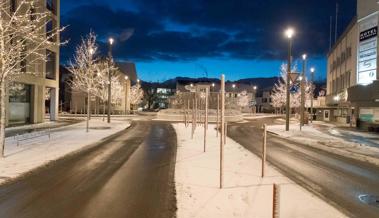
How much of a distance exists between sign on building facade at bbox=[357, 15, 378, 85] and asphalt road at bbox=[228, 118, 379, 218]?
21.7 meters

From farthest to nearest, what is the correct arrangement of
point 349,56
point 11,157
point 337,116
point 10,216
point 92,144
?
point 337,116 → point 349,56 → point 92,144 → point 11,157 → point 10,216

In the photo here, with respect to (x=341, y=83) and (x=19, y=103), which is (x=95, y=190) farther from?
(x=341, y=83)

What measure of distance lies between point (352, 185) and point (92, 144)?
12.9 meters

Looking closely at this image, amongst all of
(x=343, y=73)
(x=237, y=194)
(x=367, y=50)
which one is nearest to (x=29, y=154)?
(x=237, y=194)

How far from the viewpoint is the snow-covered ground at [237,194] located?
754 centimetres

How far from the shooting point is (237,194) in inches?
348

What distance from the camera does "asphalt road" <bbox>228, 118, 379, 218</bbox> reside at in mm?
8643

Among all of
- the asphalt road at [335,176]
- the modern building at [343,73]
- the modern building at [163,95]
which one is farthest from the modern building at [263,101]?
the asphalt road at [335,176]

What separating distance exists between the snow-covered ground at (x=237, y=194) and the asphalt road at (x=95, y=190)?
0.39m

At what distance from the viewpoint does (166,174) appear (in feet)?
38.3

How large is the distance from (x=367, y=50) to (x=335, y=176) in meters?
28.7

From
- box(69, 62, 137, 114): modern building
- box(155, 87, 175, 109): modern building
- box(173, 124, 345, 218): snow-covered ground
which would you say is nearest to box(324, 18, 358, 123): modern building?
box(173, 124, 345, 218): snow-covered ground

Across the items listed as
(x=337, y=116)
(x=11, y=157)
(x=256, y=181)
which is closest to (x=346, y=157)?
(x=256, y=181)

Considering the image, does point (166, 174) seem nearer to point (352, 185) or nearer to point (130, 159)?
point (130, 159)
